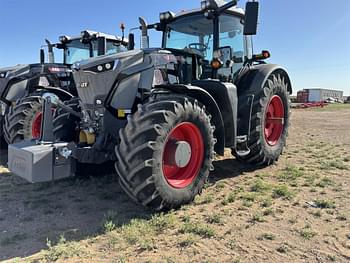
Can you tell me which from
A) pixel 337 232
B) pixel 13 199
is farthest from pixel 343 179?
pixel 13 199

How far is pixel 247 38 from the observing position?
6148 millimetres

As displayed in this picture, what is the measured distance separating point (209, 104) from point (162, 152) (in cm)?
120

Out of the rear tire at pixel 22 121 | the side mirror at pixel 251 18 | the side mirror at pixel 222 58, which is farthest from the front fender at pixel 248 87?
the rear tire at pixel 22 121

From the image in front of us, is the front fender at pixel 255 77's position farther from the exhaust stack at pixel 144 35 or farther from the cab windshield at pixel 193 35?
the exhaust stack at pixel 144 35

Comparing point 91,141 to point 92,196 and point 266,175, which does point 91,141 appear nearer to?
point 92,196

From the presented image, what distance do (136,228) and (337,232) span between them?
198 centimetres

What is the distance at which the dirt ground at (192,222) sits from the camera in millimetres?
3123

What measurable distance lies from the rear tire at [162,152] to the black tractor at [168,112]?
1cm

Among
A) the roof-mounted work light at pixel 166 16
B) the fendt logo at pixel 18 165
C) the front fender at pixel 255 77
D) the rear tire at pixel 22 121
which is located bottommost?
the fendt logo at pixel 18 165

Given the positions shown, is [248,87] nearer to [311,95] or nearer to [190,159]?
[190,159]

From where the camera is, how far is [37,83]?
332 inches

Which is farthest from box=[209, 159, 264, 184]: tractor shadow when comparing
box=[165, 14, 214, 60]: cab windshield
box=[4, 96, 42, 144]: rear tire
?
box=[4, 96, 42, 144]: rear tire

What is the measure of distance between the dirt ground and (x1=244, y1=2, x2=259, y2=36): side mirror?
2152 millimetres

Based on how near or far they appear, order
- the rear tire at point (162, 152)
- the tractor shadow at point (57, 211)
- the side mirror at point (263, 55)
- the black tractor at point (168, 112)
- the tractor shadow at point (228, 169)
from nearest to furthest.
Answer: the tractor shadow at point (57, 211), the rear tire at point (162, 152), the black tractor at point (168, 112), the tractor shadow at point (228, 169), the side mirror at point (263, 55)
